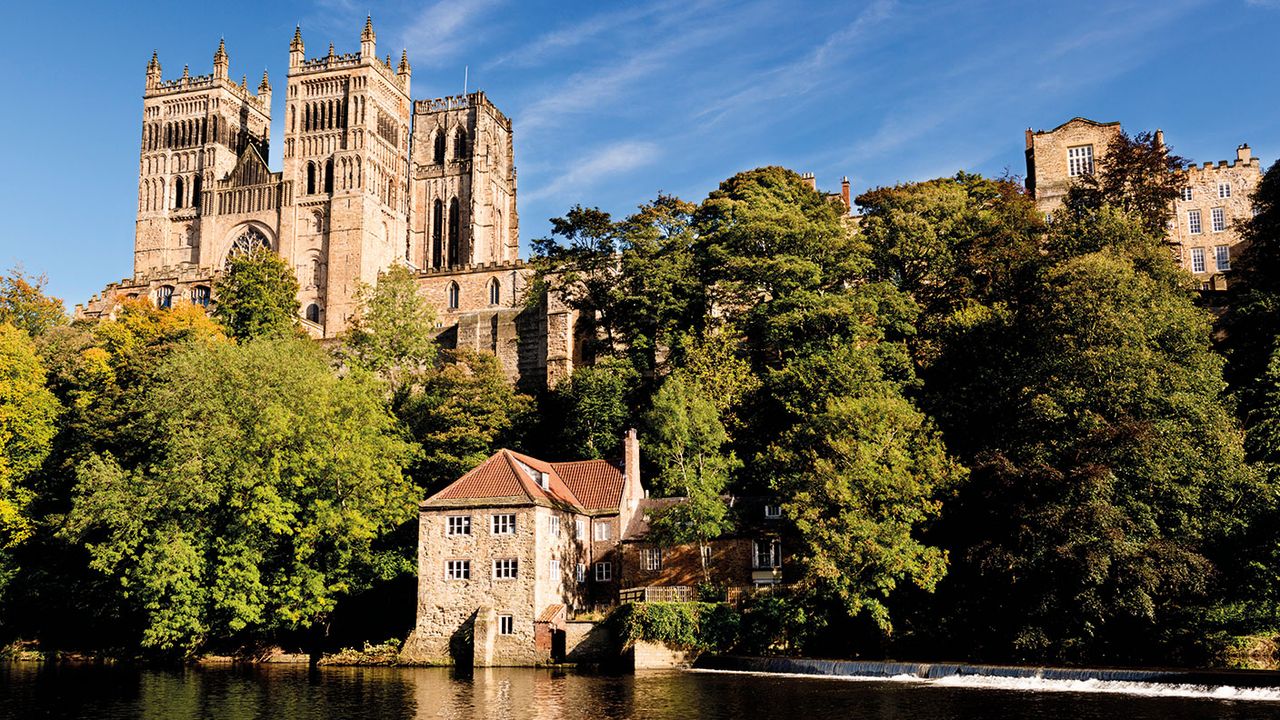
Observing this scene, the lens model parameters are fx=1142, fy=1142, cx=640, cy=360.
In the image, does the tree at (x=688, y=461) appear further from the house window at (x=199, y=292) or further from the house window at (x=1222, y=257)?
→ the house window at (x=199, y=292)

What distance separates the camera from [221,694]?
35688 millimetres

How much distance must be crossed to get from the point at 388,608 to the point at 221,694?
47.5 ft

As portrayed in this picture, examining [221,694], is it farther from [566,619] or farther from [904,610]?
[904,610]

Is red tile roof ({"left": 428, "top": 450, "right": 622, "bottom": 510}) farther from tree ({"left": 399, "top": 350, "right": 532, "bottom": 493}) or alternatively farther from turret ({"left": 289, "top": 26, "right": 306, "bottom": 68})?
turret ({"left": 289, "top": 26, "right": 306, "bottom": 68})

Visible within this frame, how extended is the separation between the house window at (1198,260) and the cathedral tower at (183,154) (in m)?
75.4

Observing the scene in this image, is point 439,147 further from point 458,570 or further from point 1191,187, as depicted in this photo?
point 458,570

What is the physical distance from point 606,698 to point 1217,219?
54.4 m

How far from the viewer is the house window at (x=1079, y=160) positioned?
67.2m

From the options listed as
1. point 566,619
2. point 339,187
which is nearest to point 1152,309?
point 566,619

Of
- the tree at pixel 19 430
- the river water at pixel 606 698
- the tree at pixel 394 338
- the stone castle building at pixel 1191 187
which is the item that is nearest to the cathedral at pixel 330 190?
the tree at pixel 394 338

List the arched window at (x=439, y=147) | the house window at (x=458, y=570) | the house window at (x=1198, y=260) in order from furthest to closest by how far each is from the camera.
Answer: the arched window at (x=439, y=147)
the house window at (x=1198, y=260)
the house window at (x=458, y=570)

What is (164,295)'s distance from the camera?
91.1 meters

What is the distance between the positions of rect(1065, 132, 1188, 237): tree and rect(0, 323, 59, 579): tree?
5108 cm

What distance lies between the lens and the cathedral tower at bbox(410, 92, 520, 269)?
107125 millimetres
